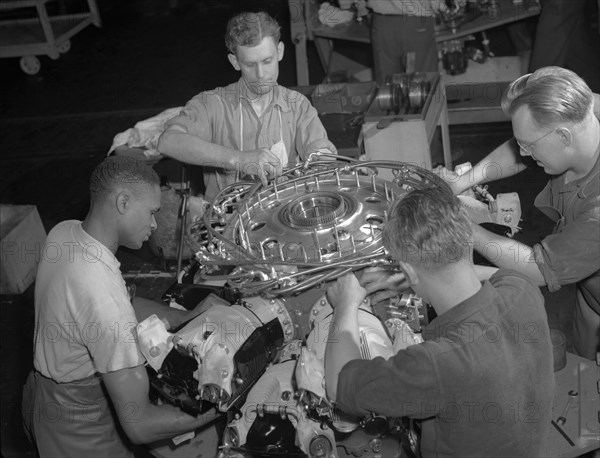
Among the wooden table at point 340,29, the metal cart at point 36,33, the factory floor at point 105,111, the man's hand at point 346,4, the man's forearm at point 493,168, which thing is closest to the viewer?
the man's forearm at point 493,168

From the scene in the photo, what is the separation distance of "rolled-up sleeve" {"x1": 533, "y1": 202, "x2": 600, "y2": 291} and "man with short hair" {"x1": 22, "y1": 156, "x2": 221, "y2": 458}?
4.07 ft

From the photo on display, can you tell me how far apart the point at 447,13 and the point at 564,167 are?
145 inches

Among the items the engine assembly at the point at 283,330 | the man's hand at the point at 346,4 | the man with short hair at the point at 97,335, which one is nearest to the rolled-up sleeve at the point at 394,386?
the engine assembly at the point at 283,330

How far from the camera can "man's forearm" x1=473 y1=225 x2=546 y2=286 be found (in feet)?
7.66

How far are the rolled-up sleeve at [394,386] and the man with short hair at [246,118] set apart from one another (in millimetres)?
1267

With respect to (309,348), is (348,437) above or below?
below

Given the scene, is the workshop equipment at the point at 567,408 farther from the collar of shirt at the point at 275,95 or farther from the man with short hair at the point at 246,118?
the collar of shirt at the point at 275,95

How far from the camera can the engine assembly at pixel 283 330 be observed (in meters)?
2.08

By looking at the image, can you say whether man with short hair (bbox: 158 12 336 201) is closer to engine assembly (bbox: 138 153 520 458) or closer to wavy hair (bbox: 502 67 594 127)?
engine assembly (bbox: 138 153 520 458)

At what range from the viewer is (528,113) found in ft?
7.70

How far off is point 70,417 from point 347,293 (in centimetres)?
119

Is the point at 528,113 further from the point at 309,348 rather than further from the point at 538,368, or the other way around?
the point at 309,348

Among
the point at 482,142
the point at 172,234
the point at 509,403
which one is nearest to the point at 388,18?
the point at 482,142

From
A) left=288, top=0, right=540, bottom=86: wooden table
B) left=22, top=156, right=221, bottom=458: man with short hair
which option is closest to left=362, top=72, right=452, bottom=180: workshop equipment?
left=288, top=0, right=540, bottom=86: wooden table
